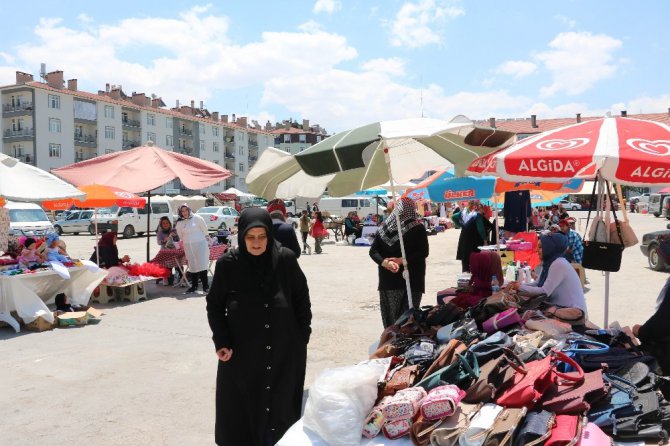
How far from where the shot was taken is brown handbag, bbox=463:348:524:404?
3018 mm

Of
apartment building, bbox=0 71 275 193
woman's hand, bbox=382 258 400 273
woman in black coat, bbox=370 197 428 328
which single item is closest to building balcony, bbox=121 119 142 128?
apartment building, bbox=0 71 275 193

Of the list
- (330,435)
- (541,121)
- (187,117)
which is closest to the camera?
(330,435)

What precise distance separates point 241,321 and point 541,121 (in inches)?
3903

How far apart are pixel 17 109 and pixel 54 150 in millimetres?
5374

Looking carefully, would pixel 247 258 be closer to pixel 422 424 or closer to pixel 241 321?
pixel 241 321

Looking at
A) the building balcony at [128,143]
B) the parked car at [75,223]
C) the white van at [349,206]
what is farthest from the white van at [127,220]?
the building balcony at [128,143]

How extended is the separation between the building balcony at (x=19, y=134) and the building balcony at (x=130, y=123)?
12228mm

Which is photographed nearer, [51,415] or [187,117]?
[51,415]

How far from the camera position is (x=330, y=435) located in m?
2.90

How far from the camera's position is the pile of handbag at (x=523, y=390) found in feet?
9.29

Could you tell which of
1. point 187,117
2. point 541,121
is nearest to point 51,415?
point 187,117

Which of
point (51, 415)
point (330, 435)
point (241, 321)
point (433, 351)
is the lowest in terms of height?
point (51, 415)

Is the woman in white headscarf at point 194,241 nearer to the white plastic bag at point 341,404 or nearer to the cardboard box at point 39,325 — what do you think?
the cardboard box at point 39,325

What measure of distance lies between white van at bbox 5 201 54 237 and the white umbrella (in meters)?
14.8
